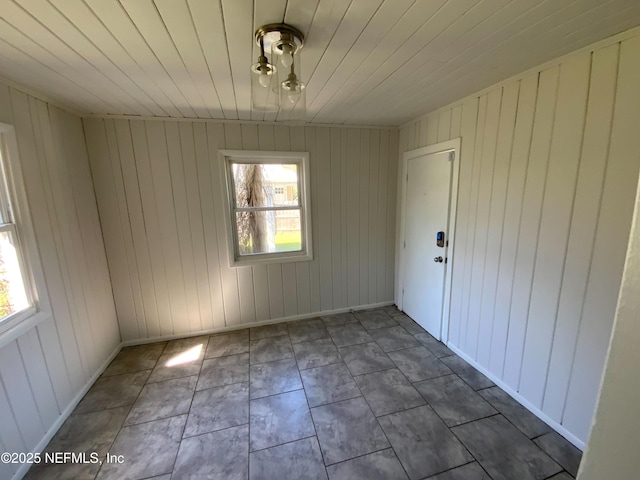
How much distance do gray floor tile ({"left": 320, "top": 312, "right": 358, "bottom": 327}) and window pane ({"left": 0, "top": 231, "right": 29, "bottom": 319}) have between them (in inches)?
100

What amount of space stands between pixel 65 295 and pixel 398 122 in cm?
344

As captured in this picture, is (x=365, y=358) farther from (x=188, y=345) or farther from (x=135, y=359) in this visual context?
(x=135, y=359)

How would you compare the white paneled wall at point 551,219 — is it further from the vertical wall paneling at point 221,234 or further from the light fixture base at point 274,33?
the vertical wall paneling at point 221,234

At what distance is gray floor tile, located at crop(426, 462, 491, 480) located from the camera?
147cm

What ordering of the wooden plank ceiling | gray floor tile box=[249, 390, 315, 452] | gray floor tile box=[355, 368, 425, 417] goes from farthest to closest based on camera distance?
gray floor tile box=[355, 368, 425, 417] < gray floor tile box=[249, 390, 315, 452] < the wooden plank ceiling

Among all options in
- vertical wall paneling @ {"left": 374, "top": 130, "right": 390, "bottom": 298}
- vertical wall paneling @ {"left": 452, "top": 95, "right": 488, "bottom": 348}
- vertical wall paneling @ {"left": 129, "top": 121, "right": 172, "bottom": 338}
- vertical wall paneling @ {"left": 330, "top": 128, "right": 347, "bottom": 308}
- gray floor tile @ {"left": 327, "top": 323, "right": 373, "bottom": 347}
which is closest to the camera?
vertical wall paneling @ {"left": 452, "top": 95, "right": 488, "bottom": 348}

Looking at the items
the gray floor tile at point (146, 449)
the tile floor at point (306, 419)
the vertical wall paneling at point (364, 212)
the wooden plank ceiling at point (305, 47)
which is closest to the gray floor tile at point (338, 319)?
the vertical wall paneling at point (364, 212)

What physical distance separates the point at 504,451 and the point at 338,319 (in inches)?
75.2

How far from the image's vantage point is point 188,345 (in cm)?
282

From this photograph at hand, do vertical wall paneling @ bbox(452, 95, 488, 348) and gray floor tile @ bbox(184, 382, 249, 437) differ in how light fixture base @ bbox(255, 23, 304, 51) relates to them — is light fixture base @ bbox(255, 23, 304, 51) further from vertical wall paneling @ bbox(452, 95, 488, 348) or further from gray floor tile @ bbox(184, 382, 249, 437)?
gray floor tile @ bbox(184, 382, 249, 437)

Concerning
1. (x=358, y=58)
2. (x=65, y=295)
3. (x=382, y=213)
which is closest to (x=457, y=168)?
(x=382, y=213)

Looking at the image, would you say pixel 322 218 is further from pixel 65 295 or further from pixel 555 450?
pixel 555 450

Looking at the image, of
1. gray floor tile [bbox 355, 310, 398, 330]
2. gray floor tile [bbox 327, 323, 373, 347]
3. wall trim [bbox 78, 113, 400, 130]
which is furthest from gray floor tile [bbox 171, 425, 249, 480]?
wall trim [bbox 78, 113, 400, 130]

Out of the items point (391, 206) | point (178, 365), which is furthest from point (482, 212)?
point (178, 365)
